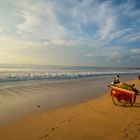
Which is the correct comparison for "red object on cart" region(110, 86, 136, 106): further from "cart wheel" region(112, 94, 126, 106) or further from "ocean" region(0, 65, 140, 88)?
"ocean" region(0, 65, 140, 88)

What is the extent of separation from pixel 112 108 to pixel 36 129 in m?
4.24

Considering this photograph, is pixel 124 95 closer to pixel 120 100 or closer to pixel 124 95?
pixel 124 95

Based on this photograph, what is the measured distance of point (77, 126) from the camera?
21.2ft

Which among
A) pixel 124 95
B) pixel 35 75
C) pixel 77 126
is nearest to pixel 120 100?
pixel 124 95

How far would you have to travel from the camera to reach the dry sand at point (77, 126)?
225 inches

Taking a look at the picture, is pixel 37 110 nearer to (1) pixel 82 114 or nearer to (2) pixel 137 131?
(1) pixel 82 114

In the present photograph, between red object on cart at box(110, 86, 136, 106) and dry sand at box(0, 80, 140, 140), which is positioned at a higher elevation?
red object on cart at box(110, 86, 136, 106)

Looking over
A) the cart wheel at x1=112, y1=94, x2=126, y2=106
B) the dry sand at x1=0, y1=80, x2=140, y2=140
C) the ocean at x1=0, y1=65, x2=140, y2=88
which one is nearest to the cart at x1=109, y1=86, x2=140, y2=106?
the cart wheel at x1=112, y1=94, x2=126, y2=106

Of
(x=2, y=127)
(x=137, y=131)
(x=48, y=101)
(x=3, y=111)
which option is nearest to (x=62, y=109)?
(x=48, y=101)

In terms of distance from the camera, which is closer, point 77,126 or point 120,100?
point 77,126

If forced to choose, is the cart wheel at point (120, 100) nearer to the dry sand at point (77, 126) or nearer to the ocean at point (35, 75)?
the dry sand at point (77, 126)

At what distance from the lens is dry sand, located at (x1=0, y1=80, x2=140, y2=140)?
570 cm

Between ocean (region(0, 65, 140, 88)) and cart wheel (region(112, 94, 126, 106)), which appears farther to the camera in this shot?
ocean (region(0, 65, 140, 88))

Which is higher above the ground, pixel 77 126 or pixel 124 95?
pixel 124 95
